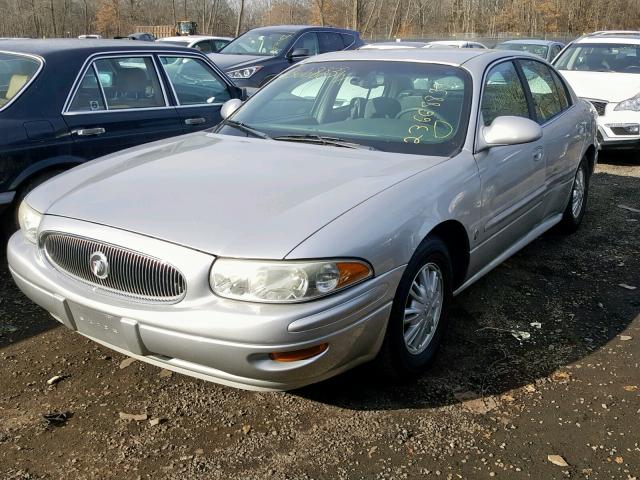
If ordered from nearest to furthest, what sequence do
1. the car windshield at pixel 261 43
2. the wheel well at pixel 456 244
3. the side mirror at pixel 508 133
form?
the wheel well at pixel 456 244 < the side mirror at pixel 508 133 < the car windshield at pixel 261 43

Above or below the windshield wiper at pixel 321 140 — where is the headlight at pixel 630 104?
below

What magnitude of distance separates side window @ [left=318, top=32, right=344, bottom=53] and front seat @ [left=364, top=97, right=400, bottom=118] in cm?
838

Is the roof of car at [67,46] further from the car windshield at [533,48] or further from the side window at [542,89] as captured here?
the car windshield at [533,48]

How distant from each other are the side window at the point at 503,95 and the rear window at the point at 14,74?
3.28m

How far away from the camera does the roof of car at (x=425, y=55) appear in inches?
157

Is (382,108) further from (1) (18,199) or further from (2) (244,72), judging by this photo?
(2) (244,72)

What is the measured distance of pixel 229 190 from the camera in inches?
116

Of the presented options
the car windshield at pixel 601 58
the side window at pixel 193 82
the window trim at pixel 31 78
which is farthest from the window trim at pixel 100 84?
the car windshield at pixel 601 58

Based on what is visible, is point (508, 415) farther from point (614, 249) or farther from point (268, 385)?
point (614, 249)

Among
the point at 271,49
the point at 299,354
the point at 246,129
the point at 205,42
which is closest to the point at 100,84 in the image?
the point at 246,129

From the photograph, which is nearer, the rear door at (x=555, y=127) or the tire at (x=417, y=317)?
the tire at (x=417, y=317)

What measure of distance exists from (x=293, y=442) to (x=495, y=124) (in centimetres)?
206

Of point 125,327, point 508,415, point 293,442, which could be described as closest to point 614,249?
point 508,415

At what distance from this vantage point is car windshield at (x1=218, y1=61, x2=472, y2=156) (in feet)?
11.8
